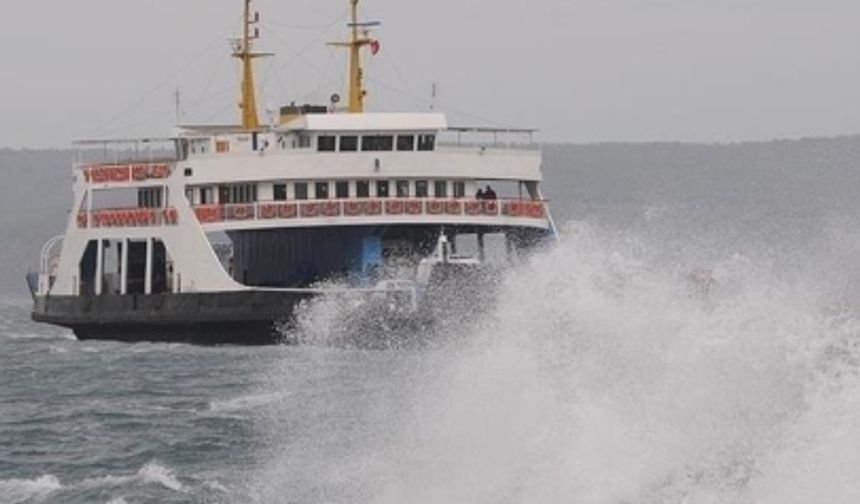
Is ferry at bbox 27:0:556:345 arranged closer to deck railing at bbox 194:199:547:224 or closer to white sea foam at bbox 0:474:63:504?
deck railing at bbox 194:199:547:224

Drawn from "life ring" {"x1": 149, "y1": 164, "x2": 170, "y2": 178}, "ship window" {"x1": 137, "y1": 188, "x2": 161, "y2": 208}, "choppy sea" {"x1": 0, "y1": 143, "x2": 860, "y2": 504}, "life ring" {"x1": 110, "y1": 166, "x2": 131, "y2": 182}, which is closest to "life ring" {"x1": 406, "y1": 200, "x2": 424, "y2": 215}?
"life ring" {"x1": 149, "y1": 164, "x2": 170, "y2": 178}

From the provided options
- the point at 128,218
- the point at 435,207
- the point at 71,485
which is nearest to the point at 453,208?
the point at 435,207

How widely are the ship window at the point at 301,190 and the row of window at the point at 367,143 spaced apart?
3.99ft

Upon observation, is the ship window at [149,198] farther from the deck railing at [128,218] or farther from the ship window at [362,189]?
the ship window at [362,189]

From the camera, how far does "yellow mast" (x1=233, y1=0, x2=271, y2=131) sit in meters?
91.3

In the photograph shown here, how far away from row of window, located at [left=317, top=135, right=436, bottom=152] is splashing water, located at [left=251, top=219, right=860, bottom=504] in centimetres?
3985

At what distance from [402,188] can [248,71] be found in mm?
15767

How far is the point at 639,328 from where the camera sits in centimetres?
3170

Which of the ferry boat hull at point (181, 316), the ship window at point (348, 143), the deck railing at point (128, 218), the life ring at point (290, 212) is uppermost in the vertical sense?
the ship window at point (348, 143)

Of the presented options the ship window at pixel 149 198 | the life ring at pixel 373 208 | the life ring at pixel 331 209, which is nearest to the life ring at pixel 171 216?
the ship window at pixel 149 198

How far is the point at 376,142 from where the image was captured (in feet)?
257

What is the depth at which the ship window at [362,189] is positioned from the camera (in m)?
77.9

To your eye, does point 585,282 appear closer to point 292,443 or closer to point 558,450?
point 558,450

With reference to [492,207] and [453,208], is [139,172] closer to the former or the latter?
[453,208]
